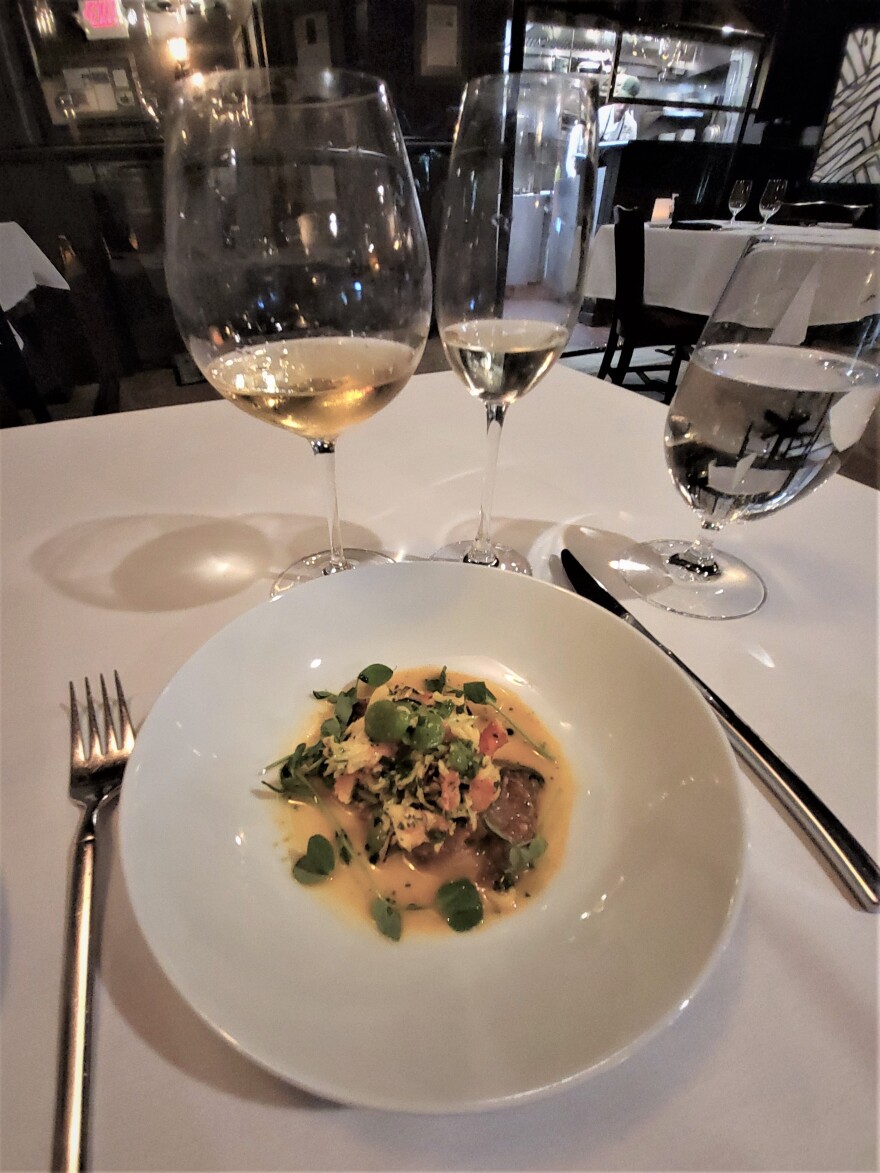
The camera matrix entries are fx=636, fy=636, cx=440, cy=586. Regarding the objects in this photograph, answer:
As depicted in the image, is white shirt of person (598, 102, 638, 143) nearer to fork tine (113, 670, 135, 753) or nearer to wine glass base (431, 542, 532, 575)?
wine glass base (431, 542, 532, 575)

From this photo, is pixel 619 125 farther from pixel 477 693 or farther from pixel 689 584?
pixel 477 693

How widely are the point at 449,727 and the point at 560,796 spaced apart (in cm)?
10

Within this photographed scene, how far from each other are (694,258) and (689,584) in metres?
3.26

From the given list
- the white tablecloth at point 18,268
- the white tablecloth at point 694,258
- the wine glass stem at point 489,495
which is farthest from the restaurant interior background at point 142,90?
the wine glass stem at point 489,495

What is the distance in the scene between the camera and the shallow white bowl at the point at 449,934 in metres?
0.31

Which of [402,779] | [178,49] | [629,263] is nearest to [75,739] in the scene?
[402,779]

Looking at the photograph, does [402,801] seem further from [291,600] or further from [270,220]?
[270,220]

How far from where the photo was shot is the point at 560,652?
59 cm

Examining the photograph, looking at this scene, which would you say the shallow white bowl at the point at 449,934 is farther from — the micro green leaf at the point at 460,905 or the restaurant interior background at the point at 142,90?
the restaurant interior background at the point at 142,90

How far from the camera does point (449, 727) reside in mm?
517

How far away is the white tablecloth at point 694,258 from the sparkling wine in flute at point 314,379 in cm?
300

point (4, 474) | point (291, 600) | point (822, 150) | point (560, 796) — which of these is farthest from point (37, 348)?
point (822, 150)

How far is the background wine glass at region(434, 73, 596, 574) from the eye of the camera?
0.65 metres

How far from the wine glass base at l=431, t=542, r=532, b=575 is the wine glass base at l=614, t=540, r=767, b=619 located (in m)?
0.12
